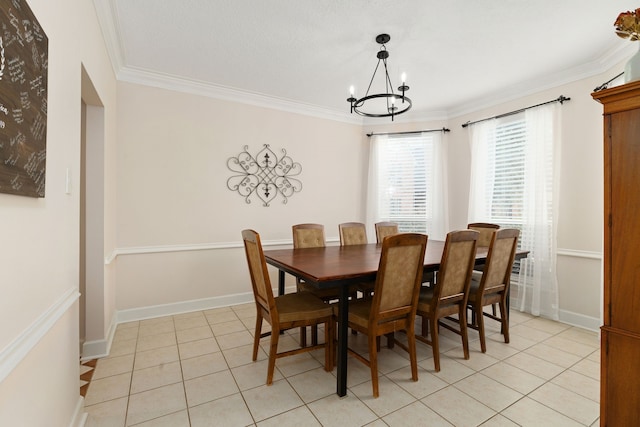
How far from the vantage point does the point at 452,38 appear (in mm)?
2576

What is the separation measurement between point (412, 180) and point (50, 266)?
14.3 feet

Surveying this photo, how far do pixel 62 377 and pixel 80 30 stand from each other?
1.87 m

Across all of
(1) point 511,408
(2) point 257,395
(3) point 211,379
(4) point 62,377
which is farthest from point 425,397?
(4) point 62,377

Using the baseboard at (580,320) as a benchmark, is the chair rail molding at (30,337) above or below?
above

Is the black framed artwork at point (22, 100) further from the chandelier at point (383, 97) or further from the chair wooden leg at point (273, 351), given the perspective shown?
the chandelier at point (383, 97)

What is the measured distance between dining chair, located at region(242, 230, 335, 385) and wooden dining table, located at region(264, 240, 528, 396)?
0.74 ft

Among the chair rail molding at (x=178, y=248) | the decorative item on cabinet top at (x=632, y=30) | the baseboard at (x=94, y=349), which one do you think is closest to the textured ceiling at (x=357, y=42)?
the decorative item on cabinet top at (x=632, y=30)

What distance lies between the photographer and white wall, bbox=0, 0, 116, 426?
90cm

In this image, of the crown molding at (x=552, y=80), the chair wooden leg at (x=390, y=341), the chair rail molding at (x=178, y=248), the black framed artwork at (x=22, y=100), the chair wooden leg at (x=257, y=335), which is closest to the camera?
the black framed artwork at (x=22, y=100)

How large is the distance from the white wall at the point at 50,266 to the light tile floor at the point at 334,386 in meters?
0.47

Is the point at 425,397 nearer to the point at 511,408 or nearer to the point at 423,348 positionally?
the point at 511,408

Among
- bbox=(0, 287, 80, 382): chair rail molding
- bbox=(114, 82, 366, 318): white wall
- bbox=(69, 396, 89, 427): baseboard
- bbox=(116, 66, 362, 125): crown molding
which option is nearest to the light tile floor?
bbox=(69, 396, 89, 427): baseboard

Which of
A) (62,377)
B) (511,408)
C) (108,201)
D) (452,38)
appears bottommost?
(511,408)

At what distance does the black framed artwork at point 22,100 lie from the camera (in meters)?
0.81
